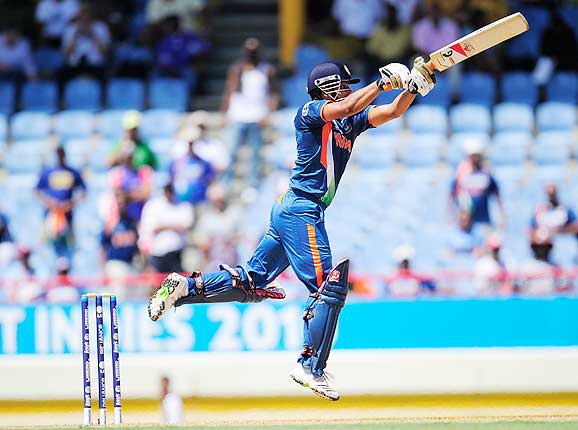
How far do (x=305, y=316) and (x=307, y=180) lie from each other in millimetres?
850

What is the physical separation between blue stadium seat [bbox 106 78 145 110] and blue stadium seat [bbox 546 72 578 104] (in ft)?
16.2

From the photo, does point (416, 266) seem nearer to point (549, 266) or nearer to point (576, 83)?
point (549, 266)

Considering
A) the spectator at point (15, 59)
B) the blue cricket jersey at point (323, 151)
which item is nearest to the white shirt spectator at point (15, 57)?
the spectator at point (15, 59)

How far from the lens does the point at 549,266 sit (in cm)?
1327

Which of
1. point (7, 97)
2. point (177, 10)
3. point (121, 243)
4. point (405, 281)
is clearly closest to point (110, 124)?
point (7, 97)

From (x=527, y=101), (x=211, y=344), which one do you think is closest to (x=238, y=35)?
(x=527, y=101)

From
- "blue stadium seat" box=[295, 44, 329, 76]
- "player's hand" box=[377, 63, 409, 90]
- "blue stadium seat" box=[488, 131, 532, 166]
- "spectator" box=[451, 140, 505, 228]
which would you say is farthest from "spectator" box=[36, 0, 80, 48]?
"player's hand" box=[377, 63, 409, 90]

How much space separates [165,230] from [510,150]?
4.17m

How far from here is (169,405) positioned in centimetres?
1083

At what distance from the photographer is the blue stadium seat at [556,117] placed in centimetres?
1547

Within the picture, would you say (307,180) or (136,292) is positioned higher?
(307,180)

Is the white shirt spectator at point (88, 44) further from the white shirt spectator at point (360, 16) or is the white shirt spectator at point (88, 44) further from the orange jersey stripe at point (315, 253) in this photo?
the orange jersey stripe at point (315, 253)

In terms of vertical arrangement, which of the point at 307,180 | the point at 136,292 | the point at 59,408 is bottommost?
the point at 59,408

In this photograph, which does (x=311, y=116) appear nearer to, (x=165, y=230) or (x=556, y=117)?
(x=165, y=230)
